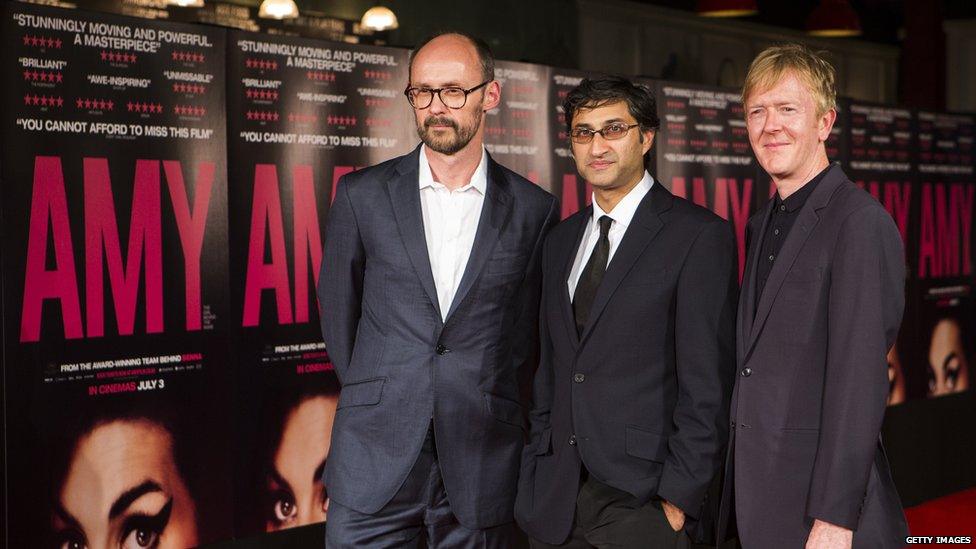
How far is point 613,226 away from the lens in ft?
8.31

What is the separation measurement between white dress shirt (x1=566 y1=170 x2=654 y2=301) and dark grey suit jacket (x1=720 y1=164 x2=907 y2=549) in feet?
1.01

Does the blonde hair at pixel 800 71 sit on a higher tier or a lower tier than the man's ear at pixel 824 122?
higher

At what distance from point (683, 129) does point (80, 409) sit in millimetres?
3076

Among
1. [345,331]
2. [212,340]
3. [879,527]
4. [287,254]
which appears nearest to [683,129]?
A: [287,254]

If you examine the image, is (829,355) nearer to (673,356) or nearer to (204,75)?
(673,356)

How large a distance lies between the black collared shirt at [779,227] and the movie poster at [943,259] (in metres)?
4.24

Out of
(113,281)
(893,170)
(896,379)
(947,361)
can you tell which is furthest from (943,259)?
(113,281)

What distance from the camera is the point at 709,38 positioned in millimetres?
8219

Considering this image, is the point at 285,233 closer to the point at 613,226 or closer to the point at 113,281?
the point at 113,281

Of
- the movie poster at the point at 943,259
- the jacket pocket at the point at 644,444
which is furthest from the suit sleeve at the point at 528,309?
the movie poster at the point at 943,259

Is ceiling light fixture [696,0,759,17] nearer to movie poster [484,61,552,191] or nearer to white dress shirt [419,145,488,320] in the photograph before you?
movie poster [484,61,552,191]

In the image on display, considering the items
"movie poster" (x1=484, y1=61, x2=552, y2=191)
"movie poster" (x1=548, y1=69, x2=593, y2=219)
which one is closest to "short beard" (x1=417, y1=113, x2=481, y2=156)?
"movie poster" (x1=484, y1=61, x2=552, y2=191)

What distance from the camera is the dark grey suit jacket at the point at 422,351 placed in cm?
254

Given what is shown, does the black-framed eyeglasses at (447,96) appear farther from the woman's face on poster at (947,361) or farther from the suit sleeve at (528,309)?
the woman's face on poster at (947,361)
